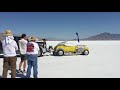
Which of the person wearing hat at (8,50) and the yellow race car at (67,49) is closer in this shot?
the person wearing hat at (8,50)

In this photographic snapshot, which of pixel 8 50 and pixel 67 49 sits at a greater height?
pixel 67 49

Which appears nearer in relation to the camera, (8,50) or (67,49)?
(8,50)

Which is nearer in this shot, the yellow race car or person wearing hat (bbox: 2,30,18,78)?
person wearing hat (bbox: 2,30,18,78)
